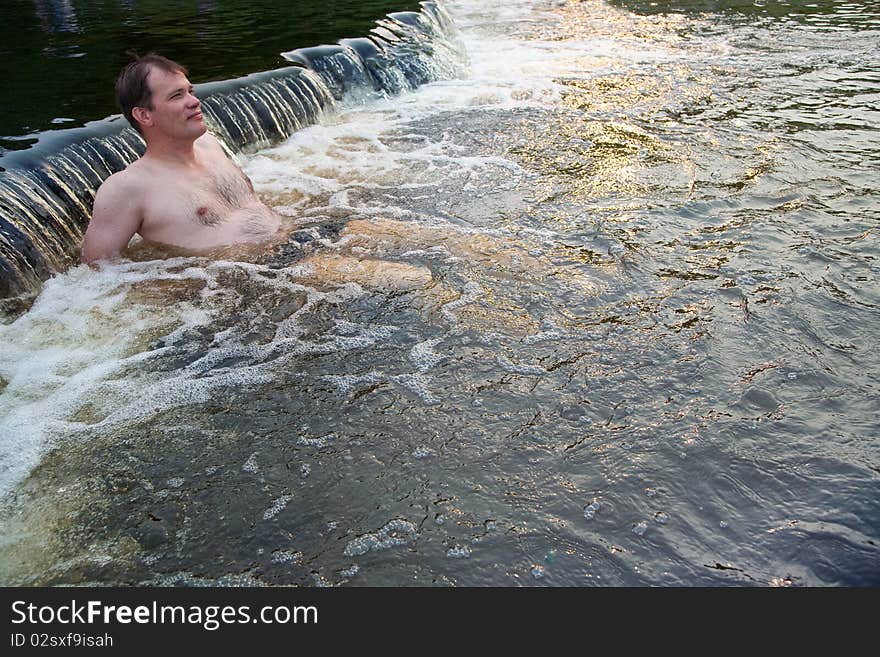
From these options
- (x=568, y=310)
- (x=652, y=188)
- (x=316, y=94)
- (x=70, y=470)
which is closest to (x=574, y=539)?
(x=568, y=310)

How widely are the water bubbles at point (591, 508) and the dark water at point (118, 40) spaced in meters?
4.87

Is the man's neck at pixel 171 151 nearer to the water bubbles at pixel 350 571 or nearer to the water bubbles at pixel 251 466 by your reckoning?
the water bubbles at pixel 251 466

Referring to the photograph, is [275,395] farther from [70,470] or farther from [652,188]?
[652,188]

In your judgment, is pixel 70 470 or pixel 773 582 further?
pixel 70 470

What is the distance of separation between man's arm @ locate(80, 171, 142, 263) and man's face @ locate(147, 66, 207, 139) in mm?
378

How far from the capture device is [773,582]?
240 cm

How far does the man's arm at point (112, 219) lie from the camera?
428 centimetres

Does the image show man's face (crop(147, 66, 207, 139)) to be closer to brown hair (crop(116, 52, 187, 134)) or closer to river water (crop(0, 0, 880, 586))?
brown hair (crop(116, 52, 187, 134))

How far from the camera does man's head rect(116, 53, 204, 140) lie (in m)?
4.37

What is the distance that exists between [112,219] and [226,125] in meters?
2.86

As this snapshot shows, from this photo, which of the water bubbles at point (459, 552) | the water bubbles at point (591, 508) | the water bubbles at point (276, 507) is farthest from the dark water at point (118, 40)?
the water bubbles at point (591, 508)

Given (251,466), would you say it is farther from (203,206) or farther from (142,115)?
(142,115)

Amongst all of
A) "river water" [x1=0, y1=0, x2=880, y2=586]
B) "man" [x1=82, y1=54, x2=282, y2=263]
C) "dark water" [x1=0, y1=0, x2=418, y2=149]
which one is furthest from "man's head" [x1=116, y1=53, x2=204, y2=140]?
"dark water" [x1=0, y1=0, x2=418, y2=149]

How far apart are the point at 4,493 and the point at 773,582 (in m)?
2.71
